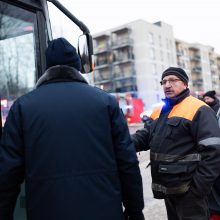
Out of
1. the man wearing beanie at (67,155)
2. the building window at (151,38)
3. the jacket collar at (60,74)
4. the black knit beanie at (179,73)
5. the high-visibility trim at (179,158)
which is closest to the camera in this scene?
the man wearing beanie at (67,155)

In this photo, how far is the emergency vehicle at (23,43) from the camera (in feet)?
11.0

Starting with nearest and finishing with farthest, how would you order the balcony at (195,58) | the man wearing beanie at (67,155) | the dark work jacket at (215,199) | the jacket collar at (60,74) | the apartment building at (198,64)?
the man wearing beanie at (67,155) → the jacket collar at (60,74) → the dark work jacket at (215,199) → the apartment building at (198,64) → the balcony at (195,58)

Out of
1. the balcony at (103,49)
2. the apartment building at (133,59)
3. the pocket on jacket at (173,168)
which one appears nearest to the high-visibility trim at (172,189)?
the pocket on jacket at (173,168)

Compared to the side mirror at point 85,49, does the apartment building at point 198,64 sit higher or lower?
higher

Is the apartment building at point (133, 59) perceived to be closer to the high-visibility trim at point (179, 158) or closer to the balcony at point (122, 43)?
the balcony at point (122, 43)

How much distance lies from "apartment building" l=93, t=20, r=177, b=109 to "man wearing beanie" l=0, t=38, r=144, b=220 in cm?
6297

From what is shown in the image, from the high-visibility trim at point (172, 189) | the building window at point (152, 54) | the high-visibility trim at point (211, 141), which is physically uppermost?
the building window at point (152, 54)

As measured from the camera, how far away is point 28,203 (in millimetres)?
2367

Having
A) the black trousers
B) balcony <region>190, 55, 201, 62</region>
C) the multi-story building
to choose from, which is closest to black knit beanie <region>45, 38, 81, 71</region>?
the black trousers

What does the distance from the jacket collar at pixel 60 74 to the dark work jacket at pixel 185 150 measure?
118cm

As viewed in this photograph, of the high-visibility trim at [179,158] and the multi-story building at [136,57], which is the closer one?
the high-visibility trim at [179,158]

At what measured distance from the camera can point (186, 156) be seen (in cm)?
328

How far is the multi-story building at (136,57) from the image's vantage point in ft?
219

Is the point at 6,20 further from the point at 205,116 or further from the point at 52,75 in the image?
the point at 205,116
